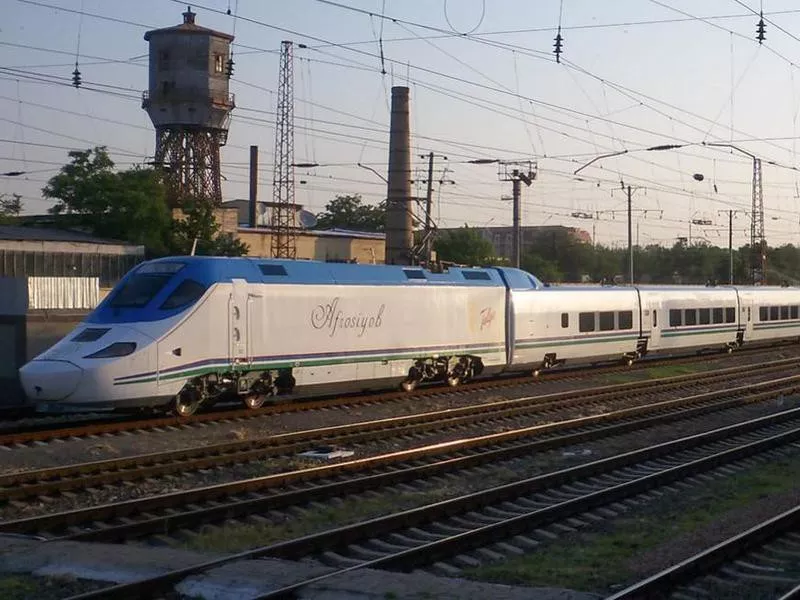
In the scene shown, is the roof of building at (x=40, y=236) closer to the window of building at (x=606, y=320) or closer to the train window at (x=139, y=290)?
the window of building at (x=606, y=320)

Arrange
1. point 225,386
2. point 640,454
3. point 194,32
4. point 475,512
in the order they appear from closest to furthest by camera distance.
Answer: point 475,512
point 640,454
point 225,386
point 194,32

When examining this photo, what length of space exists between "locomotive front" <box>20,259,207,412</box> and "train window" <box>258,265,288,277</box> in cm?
174

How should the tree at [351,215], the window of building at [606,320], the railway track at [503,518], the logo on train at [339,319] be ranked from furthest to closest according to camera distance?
the tree at [351,215], the window of building at [606,320], the logo on train at [339,319], the railway track at [503,518]

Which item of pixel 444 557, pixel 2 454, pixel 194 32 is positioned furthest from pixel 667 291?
pixel 194 32

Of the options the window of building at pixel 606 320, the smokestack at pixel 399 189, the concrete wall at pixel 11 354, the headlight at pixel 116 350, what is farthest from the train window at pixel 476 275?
the smokestack at pixel 399 189

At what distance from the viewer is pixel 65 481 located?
13.5 meters

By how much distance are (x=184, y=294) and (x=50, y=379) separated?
279cm

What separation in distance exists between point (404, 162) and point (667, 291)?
14.7 m

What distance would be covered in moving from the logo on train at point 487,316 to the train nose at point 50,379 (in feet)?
39.1

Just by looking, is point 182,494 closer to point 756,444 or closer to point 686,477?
point 686,477

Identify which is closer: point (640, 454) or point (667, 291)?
point (640, 454)

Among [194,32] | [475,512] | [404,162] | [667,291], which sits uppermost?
[194,32]

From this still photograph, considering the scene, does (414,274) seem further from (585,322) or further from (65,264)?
(65,264)

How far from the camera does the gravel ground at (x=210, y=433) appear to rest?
16156 millimetres
